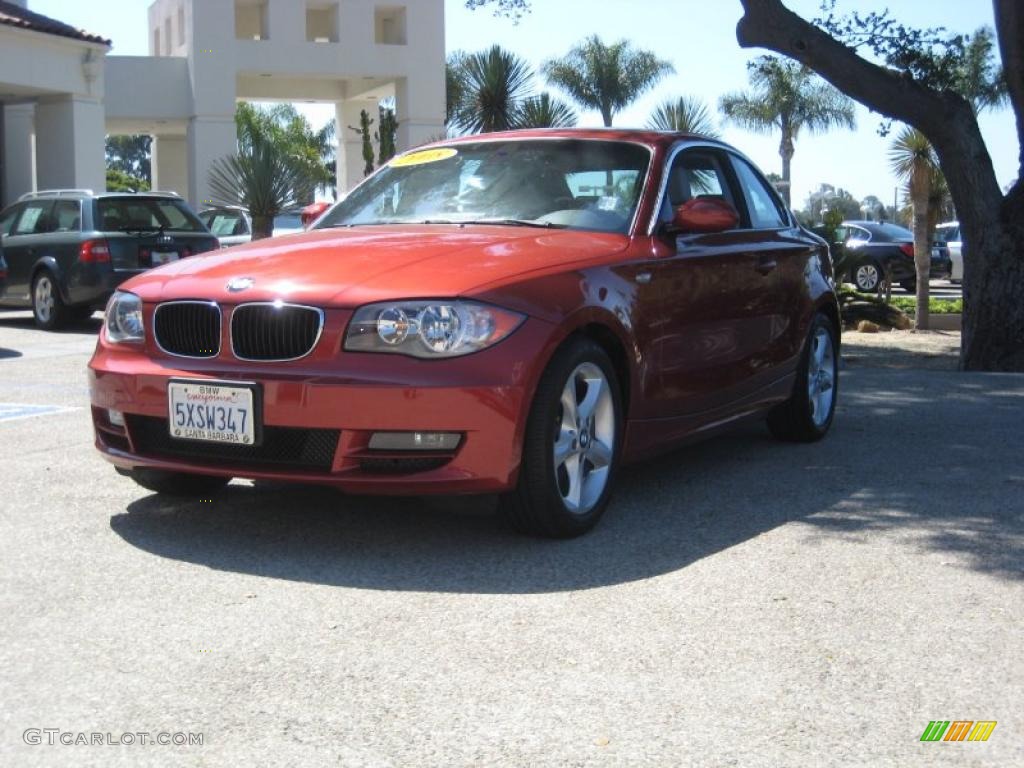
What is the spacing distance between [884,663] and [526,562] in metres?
1.43

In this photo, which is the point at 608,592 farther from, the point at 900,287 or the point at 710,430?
the point at 900,287

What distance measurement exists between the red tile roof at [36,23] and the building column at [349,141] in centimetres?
1342

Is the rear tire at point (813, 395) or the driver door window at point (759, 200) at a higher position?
the driver door window at point (759, 200)

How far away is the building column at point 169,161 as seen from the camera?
41.5 meters

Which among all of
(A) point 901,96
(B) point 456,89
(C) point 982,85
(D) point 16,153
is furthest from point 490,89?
(C) point 982,85

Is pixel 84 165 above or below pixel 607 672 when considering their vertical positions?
above

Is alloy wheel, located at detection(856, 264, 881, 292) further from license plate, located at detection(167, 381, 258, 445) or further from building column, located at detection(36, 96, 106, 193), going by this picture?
license plate, located at detection(167, 381, 258, 445)

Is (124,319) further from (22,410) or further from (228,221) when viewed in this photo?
(228,221)

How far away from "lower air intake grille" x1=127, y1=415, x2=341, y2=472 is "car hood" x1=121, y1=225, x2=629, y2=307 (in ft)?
1.50

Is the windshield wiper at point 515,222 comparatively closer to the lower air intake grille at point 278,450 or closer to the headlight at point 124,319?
the headlight at point 124,319

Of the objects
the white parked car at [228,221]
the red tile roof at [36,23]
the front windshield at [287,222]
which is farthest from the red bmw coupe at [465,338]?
the front windshield at [287,222]

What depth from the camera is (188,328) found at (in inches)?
207

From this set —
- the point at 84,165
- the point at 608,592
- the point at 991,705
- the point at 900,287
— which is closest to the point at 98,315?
the point at 84,165

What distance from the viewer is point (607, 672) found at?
3.82 metres
